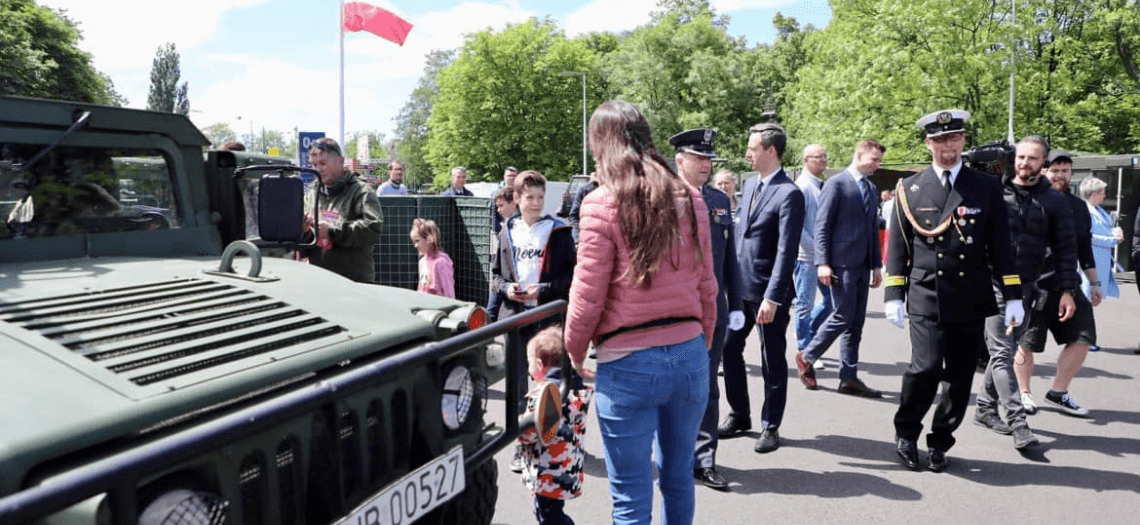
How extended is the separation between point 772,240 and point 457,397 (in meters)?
2.84

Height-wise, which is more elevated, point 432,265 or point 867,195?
point 867,195

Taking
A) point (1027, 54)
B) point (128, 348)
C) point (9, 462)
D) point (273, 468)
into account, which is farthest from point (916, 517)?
point (1027, 54)

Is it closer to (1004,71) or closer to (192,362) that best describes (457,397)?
(192,362)

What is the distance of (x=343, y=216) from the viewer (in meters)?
5.71

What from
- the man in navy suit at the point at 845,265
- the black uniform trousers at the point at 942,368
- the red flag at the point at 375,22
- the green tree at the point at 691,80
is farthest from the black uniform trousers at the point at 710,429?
the green tree at the point at 691,80

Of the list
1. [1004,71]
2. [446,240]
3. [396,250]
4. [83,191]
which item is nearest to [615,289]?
[83,191]

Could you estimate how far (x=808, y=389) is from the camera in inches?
272

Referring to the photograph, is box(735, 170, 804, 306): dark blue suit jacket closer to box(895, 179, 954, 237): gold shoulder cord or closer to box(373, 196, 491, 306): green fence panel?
A: box(895, 179, 954, 237): gold shoulder cord

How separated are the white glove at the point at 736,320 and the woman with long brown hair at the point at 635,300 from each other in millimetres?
1674

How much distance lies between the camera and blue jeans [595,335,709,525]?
2.91 metres

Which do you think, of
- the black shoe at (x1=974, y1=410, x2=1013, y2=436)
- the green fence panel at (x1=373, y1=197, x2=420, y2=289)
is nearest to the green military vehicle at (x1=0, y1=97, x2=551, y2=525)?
the black shoe at (x1=974, y1=410, x2=1013, y2=436)

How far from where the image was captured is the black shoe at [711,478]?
4527mm

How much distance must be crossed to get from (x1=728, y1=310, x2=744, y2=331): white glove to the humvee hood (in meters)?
1.95

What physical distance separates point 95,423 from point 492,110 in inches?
1863
